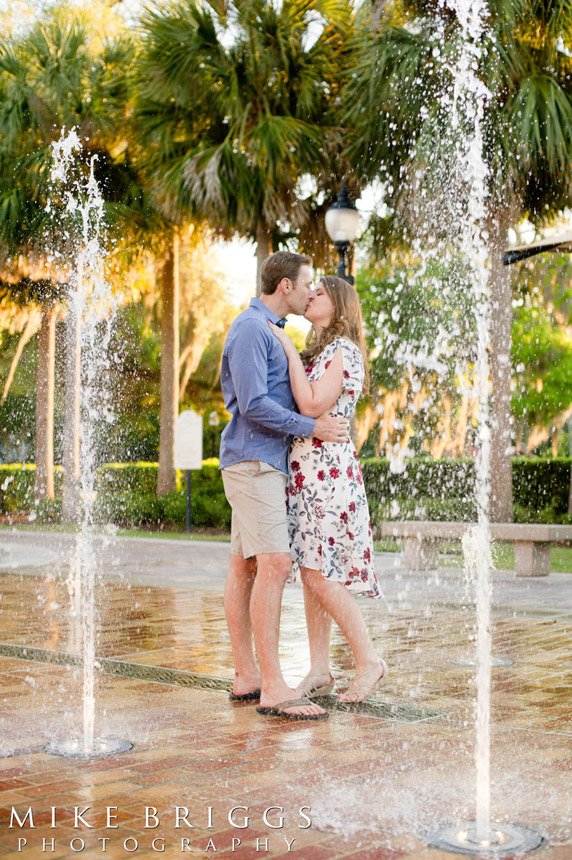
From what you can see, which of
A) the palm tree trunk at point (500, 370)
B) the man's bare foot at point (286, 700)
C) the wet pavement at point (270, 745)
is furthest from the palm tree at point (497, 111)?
the man's bare foot at point (286, 700)

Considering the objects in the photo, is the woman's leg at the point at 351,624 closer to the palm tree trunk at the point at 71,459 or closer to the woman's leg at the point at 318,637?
the woman's leg at the point at 318,637

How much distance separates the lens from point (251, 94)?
693 inches

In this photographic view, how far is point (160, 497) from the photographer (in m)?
21.3

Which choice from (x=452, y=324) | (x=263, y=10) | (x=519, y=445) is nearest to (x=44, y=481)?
(x=452, y=324)

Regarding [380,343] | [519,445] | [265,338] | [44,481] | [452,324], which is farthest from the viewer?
[519,445]

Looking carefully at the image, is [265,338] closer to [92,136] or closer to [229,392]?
[229,392]

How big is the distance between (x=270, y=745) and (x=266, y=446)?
4.12 ft

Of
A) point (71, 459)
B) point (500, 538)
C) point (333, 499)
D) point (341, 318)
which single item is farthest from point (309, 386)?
point (71, 459)

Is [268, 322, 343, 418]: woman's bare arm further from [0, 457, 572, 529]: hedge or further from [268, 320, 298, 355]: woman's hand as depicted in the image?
[0, 457, 572, 529]: hedge

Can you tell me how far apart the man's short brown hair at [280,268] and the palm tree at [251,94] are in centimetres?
1202

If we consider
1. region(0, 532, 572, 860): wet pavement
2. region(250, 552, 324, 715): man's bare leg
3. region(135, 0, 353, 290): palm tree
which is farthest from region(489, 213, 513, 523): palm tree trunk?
region(250, 552, 324, 715): man's bare leg

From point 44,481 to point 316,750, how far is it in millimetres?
20594

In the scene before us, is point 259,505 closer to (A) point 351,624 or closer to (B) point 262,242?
(A) point 351,624

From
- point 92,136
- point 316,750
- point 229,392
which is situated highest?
point 92,136
